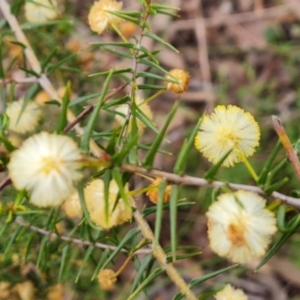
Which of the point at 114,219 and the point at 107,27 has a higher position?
the point at 107,27

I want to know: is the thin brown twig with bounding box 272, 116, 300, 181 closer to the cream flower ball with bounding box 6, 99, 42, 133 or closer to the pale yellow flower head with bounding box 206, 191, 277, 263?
the pale yellow flower head with bounding box 206, 191, 277, 263

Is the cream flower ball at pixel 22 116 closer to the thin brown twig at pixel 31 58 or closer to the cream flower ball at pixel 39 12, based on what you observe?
the thin brown twig at pixel 31 58

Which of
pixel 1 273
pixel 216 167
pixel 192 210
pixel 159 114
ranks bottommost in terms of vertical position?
pixel 192 210

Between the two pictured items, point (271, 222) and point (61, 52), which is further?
point (61, 52)

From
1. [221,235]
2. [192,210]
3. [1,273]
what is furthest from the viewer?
[192,210]

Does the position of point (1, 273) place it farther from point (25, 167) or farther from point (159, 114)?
point (159, 114)

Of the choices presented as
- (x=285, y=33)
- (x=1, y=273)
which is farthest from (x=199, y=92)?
(x=1, y=273)

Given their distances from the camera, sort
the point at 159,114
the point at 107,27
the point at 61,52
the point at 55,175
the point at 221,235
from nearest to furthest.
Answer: the point at 55,175 → the point at 221,235 → the point at 107,27 → the point at 61,52 → the point at 159,114
